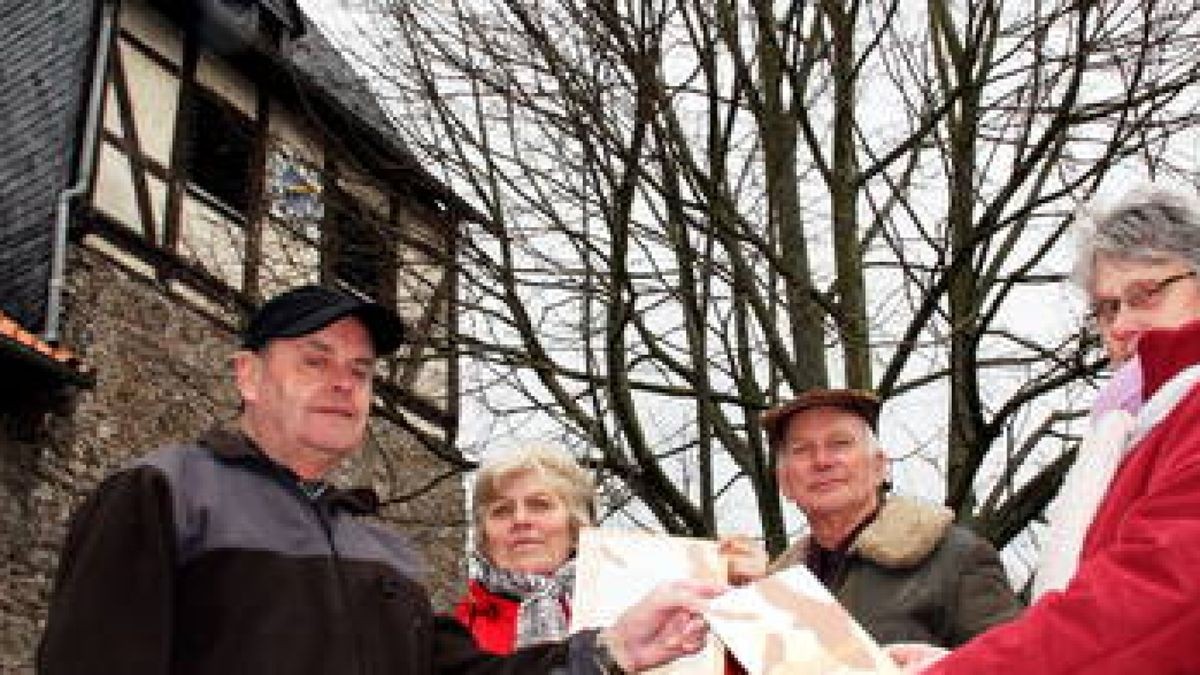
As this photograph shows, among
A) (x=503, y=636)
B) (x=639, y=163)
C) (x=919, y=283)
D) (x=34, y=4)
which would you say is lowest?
(x=503, y=636)

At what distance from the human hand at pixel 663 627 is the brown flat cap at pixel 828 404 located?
1061 mm

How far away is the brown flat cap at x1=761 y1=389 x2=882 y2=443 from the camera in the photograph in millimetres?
3564

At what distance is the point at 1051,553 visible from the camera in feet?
7.09

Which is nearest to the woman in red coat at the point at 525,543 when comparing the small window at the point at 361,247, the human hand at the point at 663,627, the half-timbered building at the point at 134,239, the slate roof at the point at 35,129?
the human hand at the point at 663,627

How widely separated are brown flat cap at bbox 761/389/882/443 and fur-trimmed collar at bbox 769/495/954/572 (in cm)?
25

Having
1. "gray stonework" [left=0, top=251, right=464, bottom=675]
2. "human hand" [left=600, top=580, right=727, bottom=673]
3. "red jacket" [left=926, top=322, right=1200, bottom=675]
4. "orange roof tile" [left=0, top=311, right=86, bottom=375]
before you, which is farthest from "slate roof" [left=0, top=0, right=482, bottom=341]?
"red jacket" [left=926, top=322, right=1200, bottom=675]

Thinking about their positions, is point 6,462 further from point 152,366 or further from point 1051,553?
point 1051,553

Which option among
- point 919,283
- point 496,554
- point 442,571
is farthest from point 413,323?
point 442,571

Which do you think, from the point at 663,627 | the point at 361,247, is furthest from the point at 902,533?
the point at 361,247

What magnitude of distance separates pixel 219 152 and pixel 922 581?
9.34 meters

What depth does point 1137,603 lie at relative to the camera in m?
1.60

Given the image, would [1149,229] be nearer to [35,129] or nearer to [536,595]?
[536,595]

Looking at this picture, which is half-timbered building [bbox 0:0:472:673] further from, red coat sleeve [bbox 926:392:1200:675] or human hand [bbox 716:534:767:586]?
red coat sleeve [bbox 926:392:1200:675]

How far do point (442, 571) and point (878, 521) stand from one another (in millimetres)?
9564
